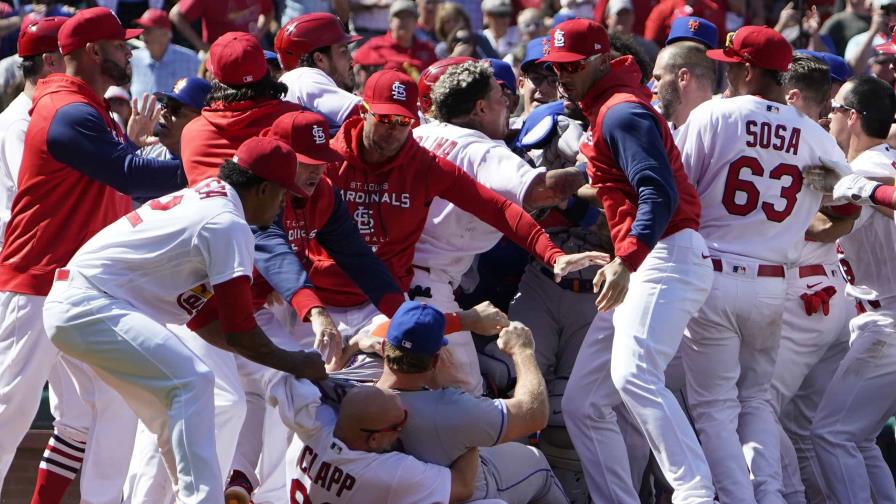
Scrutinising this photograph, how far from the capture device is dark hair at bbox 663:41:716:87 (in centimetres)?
647

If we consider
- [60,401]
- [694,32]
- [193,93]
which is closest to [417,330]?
[60,401]

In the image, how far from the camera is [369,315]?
588 centimetres

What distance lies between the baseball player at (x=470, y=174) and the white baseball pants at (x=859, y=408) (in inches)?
63.3

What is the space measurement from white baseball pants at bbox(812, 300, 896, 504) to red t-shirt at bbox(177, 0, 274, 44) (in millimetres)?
6040

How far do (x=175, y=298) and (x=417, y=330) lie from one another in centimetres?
86

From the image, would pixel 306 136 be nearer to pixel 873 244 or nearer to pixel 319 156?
pixel 319 156

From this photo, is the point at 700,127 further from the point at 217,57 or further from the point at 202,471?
the point at 202,471

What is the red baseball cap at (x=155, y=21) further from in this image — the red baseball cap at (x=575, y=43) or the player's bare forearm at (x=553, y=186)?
the red baseball cap at (x=575, y=43)

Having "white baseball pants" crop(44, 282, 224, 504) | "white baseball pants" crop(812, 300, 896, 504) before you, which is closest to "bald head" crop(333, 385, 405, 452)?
"white baseball pants" crop(44, 282, 224, 504)

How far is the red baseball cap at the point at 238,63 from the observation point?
18.3ft

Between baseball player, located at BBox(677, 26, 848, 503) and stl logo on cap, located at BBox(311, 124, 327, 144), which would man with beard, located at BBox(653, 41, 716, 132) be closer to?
baseball player, located at BBox(677, 26, 848, 503)

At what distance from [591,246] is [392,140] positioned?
122cm

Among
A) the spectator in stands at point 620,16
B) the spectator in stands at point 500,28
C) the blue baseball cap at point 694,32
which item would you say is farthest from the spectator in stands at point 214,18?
the blue baseball cap at point 694,32

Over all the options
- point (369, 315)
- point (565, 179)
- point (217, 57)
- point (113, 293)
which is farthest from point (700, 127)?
point (113, 293)
